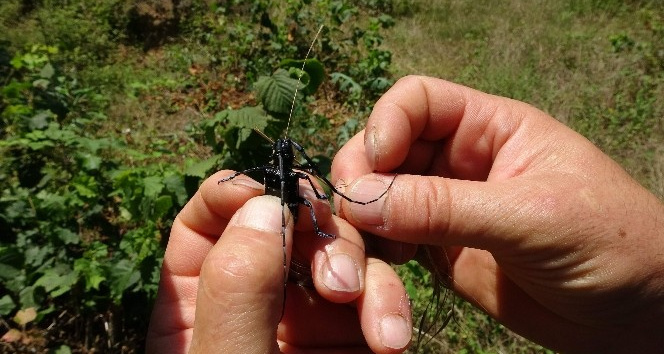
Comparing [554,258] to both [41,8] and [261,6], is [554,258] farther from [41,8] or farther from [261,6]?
[41,8]

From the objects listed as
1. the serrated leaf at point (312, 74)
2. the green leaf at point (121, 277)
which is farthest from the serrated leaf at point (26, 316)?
the serrated leaf at point (312, 74)

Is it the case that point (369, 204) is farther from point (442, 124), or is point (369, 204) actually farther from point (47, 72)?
point (47, 72)

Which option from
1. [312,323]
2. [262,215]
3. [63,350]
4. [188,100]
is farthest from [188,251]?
[188,100]

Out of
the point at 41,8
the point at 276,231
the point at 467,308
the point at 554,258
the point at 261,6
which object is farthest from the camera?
the point at 41,8

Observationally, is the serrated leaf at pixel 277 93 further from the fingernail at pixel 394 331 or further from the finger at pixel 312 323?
the fingernail at pixel 394 331

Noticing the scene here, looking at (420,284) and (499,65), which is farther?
(499,65)

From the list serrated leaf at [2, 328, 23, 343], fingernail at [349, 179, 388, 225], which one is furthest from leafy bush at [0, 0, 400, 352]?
fingernail at [349, 179, 388, 225]

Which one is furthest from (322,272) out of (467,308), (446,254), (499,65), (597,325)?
(499,65)
